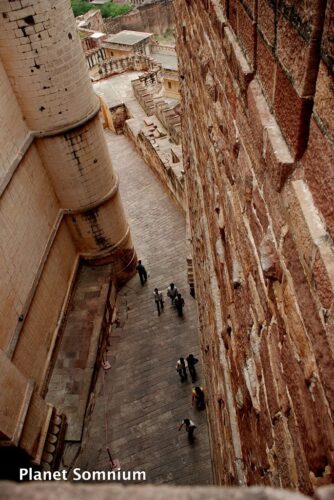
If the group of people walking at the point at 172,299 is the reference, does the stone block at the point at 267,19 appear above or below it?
above

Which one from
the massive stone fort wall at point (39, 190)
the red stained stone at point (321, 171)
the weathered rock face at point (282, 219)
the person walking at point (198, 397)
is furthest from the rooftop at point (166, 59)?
the red stained stone at point (321, 171)

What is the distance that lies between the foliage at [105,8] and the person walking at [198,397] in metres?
44.9

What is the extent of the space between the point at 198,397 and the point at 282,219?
21.7 feet

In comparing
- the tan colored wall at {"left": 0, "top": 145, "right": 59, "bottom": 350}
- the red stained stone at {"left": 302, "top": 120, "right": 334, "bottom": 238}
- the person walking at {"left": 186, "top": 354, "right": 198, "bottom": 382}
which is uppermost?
the red stained stone at {"left": 302, "top": 120, "right": 334, "bottom": 238}

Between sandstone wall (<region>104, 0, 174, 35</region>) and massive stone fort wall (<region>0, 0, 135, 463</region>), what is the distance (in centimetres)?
3745

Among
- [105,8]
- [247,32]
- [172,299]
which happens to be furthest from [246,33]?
[105,8]

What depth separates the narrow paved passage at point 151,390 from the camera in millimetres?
7102

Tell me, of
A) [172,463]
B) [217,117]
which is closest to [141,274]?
[172,463]

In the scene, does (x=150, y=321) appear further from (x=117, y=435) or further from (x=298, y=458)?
(x=298, y=458)

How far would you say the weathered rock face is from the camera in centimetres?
104

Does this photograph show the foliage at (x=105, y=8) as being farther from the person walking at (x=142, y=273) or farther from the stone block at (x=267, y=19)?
the stone block at (x=267, y=19)

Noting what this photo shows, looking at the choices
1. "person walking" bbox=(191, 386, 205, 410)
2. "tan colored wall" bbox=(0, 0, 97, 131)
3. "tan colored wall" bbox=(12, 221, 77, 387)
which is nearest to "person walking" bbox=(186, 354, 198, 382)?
"person walking" bbox=(191, 386, 205, 410)

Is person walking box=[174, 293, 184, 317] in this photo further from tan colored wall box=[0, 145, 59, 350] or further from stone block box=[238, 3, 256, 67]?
stone block box=[238, 3, 256, 67]

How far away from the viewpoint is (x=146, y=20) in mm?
42188
